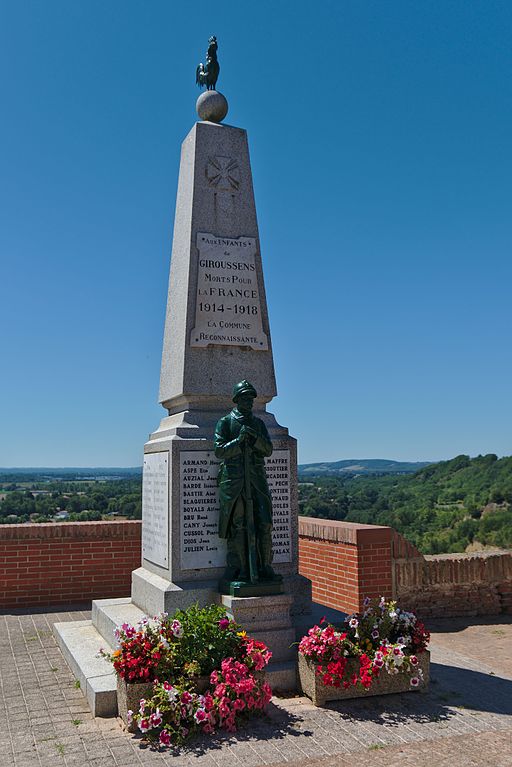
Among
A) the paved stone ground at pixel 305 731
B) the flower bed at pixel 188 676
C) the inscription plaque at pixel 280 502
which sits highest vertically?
the inscription plaque at pixel 280 502

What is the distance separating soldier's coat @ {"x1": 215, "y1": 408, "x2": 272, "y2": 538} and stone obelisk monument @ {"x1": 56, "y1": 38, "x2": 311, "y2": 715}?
0.17 metres

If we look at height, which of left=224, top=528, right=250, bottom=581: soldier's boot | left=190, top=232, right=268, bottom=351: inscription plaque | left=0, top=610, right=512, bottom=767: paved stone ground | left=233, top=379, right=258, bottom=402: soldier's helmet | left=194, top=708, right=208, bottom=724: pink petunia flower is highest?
left=190, top=232, right=268, bottom=351: inscription plaque

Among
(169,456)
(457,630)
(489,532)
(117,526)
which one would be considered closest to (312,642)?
(169,456)

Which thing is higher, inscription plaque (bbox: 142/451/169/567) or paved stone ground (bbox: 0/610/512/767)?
inscription plaque (bbox: 142/451/169/567)

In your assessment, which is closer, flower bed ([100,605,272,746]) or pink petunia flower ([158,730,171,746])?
pink petunia flower ([158,730,171,746])

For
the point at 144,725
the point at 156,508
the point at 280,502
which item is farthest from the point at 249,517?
the point at 144,725

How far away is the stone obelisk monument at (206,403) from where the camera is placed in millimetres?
6008

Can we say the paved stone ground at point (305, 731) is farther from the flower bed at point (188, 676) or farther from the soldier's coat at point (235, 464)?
the soldier's coat at point (235, 464)

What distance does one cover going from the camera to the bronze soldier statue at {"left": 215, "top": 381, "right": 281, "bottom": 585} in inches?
234

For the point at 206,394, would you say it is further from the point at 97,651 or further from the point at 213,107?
the point at 213,107

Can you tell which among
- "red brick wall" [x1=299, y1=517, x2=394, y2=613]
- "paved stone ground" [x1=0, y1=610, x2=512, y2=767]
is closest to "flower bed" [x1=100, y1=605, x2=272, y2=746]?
"paved stone ground" [x1=0, y1=610, x2=512, y2=767]

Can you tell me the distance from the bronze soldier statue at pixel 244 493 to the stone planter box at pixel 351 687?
0.85 m

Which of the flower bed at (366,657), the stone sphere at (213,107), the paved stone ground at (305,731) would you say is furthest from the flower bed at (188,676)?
the stone sphere at (213,107)

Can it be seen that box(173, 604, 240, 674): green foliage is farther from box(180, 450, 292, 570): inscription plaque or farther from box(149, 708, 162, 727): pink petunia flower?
box(180, 450, 292, 570): inscription plaque
